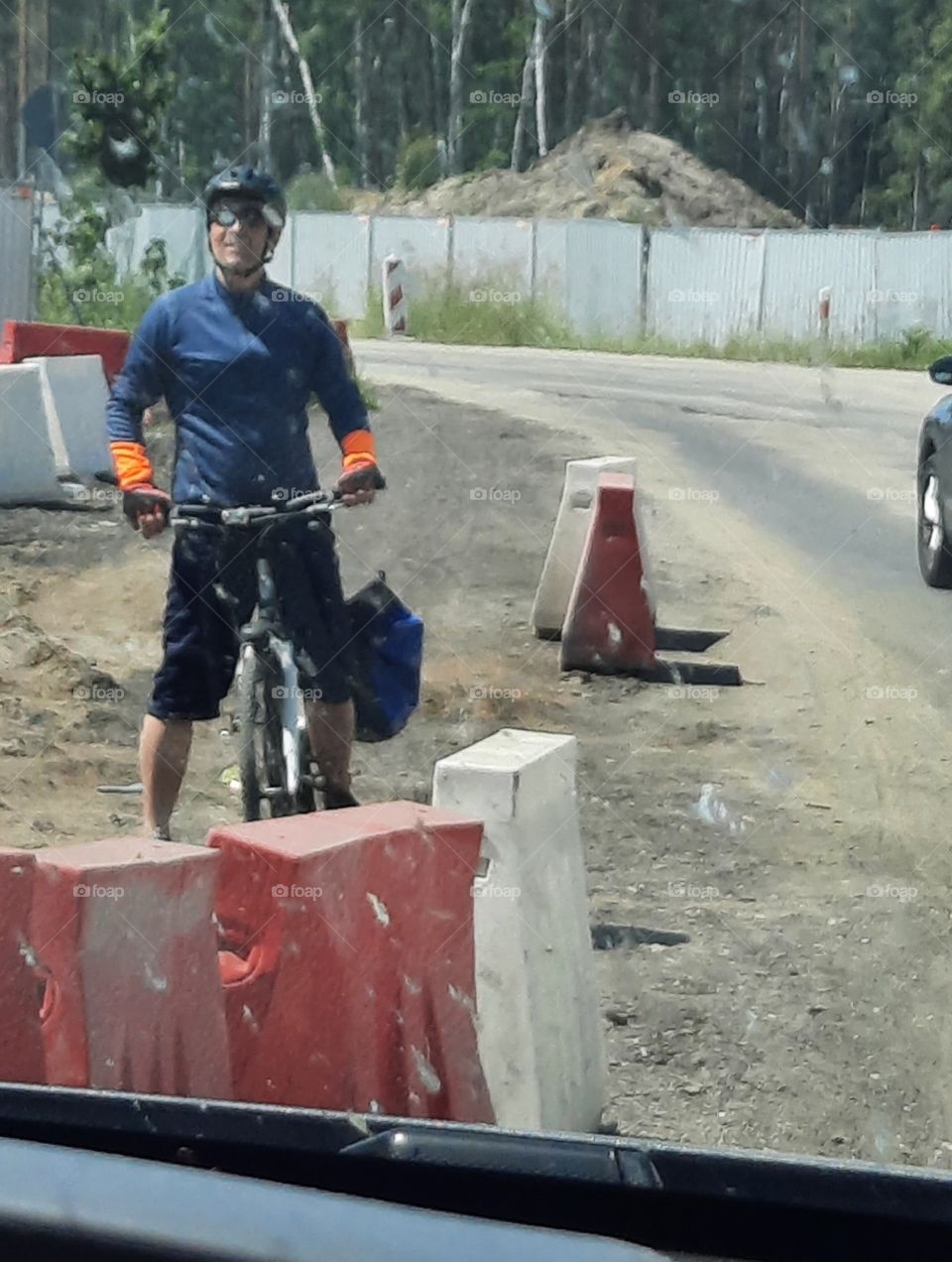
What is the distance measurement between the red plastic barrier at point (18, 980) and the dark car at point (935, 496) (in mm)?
1514

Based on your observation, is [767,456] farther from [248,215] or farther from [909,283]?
[248,215]

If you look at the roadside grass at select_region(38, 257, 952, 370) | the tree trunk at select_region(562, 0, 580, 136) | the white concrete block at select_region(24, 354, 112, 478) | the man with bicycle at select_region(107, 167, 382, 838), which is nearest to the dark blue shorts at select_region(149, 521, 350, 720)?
the man with bicycle at select_region(107, 167, 382, 838)

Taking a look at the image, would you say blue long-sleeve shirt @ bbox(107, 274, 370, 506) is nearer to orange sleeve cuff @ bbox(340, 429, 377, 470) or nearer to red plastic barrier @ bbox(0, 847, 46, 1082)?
orange sleeve cuff @ bbox(340, 429, 377, 470)

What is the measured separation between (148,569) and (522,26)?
3.66 ft

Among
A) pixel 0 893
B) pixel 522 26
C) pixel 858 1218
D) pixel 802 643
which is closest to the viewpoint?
pixel 858 1218

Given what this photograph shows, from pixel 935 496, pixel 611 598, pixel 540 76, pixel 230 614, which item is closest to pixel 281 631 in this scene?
pixel 230 614

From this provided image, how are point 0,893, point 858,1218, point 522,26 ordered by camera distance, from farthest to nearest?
1. point 522,26
2. point 0,893
3. point 858,1218

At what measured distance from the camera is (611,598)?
3084mm

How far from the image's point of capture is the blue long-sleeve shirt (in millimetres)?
3033

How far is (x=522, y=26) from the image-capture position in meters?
2.92

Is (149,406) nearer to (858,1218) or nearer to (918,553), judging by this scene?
(918,553)

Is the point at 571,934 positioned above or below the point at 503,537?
below

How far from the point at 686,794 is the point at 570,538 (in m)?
0.47

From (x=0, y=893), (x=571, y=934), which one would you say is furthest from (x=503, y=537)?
(x=0, y=893)
